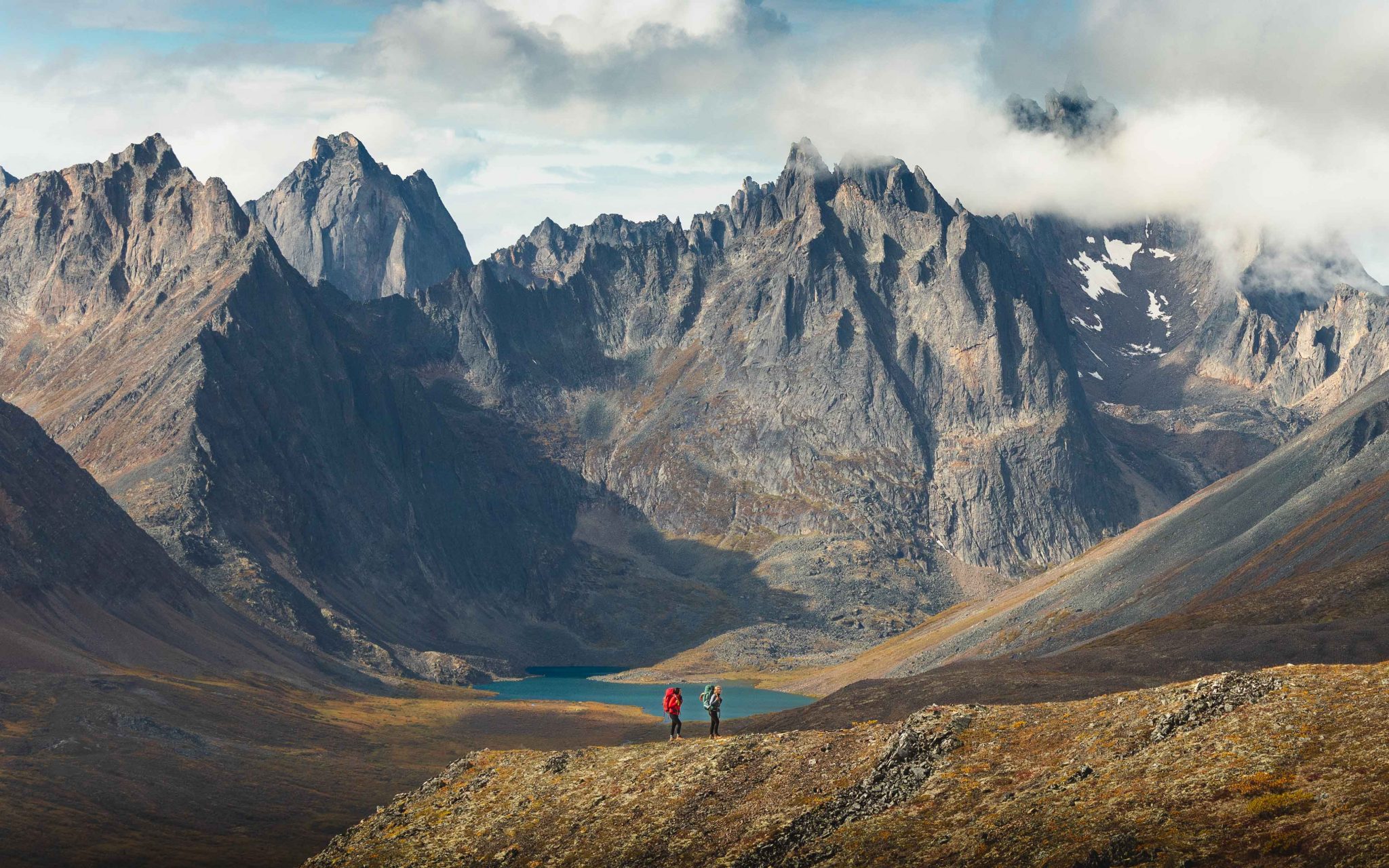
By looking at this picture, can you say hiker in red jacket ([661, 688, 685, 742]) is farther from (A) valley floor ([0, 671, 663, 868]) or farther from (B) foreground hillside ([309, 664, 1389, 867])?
(A) valley floor ([0, 671, 663, 868])

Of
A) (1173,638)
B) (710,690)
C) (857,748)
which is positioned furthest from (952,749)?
(1173,638)

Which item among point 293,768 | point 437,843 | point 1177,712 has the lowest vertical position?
point 293,768

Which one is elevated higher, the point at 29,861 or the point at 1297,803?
the point at 1297,803

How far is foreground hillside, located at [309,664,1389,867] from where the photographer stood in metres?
34.0

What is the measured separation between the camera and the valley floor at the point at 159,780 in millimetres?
127000

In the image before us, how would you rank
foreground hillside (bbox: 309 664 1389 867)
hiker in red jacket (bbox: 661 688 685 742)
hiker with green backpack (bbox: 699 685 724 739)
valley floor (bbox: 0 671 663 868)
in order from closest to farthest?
1. foreground hillside (bbox: 309 664 1389 867)
2. hiker in red jacket (bbox: 661 688 685 742)
3. hiker with green backpack (bbox: 699 685 724 739)
4. valley floor (bbox: 0 671 663 868)

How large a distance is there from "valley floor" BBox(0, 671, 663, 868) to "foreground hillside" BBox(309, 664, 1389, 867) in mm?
75338

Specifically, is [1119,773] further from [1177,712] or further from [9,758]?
[9,758]

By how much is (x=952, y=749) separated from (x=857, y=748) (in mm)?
4997

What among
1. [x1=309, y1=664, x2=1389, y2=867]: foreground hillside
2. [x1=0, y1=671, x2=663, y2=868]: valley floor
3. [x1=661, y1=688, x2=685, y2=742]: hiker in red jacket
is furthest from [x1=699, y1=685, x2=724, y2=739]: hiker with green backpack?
[x1=0, y1=671, x2=663, y2=868]: valley floor

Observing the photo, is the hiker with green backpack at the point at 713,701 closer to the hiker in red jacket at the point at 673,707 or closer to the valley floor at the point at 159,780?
the hiker in red jacket at the point at 673,707

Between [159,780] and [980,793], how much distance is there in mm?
135531

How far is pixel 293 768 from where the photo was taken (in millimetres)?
172500

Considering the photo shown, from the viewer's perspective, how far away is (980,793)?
41750 mm
